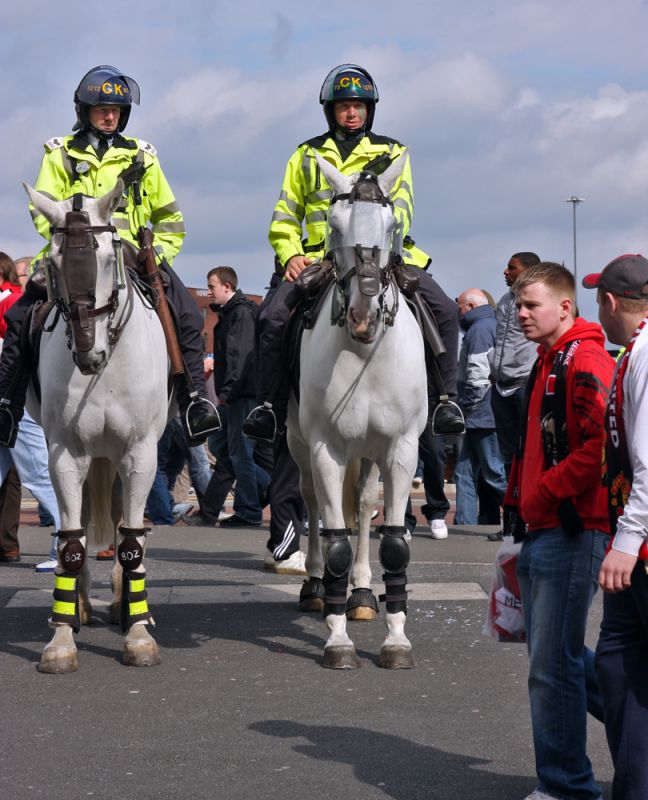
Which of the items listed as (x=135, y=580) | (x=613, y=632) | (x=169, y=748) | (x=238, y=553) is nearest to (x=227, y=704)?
(x=169, y=748)

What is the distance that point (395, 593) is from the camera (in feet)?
26.5

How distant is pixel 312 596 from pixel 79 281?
10.6 feet

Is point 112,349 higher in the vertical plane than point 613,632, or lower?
higher

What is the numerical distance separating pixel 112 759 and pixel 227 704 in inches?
42.7

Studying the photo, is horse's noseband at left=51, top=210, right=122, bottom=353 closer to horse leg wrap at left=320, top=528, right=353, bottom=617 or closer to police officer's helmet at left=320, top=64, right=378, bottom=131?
horse leg wrap at left=320, top=528, right=353, bottom=617

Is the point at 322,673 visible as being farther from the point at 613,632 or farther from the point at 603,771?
the point at 613,632

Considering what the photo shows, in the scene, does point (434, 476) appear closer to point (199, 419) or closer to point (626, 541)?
point (199, 419)

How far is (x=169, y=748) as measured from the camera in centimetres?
616

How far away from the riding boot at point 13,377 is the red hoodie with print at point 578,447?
445 centimetres

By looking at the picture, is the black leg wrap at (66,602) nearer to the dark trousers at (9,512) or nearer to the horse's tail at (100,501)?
the horse's tail at (100,501)

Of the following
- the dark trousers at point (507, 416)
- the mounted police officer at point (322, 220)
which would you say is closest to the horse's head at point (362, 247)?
the mounted police officer at point (322, 220)

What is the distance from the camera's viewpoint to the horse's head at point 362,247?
751 cm

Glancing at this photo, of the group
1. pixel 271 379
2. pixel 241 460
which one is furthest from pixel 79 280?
pixel 241 460

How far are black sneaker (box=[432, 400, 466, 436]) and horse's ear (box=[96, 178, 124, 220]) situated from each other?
2.67 m
